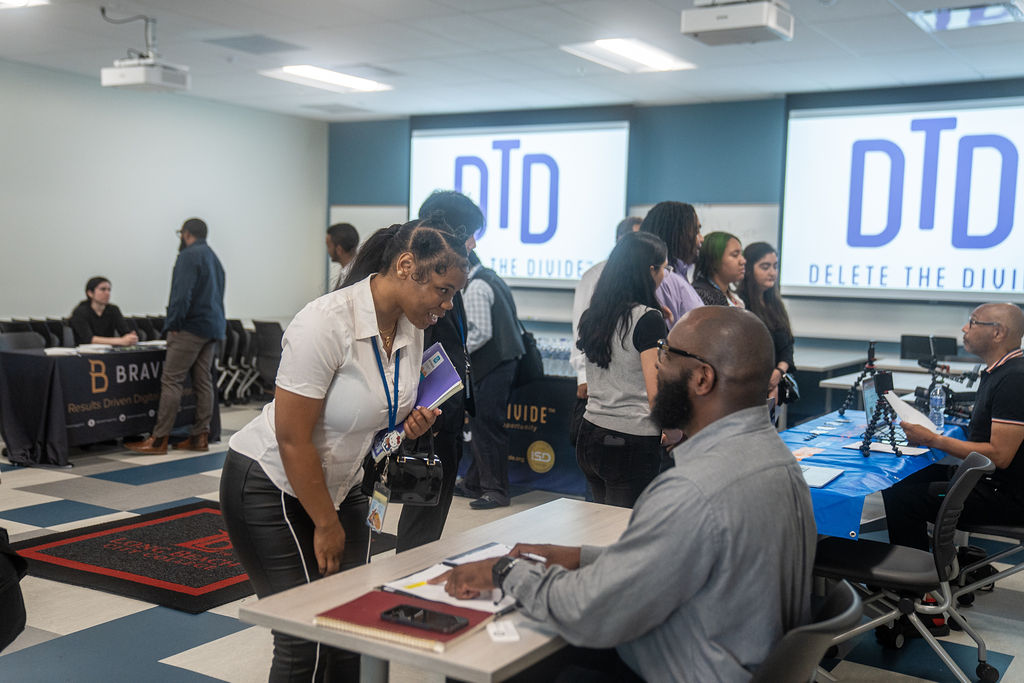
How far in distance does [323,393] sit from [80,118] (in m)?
8.40

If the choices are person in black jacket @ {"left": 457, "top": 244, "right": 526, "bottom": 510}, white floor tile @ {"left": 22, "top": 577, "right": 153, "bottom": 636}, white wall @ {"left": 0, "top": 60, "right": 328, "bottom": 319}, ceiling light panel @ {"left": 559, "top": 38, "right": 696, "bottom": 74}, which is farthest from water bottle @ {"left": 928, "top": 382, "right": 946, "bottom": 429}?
white wall @ {"left": 0, "top": 60, "right": 328, "bottom": 319}

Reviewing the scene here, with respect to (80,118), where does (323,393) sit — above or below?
below

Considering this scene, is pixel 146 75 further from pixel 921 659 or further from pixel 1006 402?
pixel 921 659

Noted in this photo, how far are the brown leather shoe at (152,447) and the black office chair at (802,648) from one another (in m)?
6.02

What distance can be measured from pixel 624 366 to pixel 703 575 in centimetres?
172

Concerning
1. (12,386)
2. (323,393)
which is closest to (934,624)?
(323,393)

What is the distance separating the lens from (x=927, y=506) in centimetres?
372

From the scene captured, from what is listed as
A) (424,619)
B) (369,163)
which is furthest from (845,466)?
A: (369,163)

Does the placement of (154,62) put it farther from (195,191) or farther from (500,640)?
(500,640)

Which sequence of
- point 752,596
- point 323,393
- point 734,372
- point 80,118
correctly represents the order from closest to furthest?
1. point 752,596
2. point 734,372
3. point 323,393
4. point 80,118

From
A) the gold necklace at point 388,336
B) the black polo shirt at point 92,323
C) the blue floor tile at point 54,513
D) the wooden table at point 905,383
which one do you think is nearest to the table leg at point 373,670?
the gold necklace at point 388,336

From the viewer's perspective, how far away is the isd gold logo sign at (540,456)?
19.2 ft

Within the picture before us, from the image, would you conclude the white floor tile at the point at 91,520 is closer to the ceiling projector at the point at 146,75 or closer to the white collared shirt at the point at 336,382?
the white collared shirt at the point at 336,382

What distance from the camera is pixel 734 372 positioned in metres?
1.66
